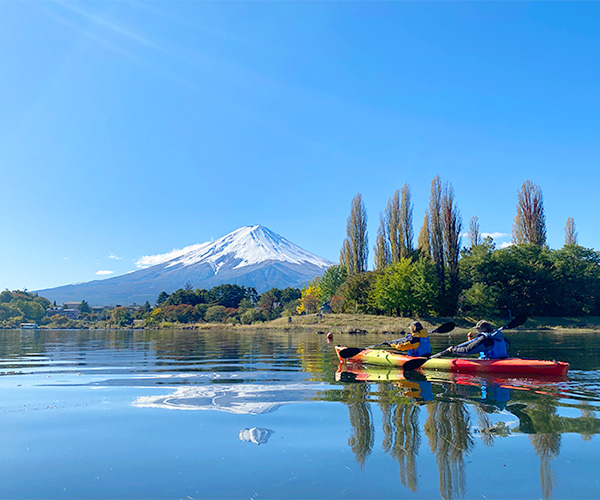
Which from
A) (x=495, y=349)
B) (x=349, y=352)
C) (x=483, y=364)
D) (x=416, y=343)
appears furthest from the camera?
A: (x=349, y=352)

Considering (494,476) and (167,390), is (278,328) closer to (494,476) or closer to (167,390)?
(167,390)

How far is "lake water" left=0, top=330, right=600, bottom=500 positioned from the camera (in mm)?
4754

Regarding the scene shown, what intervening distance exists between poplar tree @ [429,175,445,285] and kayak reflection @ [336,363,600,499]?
39.6 metres

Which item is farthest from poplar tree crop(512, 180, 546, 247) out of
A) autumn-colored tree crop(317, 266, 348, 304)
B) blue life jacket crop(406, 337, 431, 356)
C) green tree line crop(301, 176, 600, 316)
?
blue life jacket crop(406, 337, 431, 356)

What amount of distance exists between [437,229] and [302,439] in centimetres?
4724

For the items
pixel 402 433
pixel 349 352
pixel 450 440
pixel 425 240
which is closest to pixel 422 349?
pixel 349 352

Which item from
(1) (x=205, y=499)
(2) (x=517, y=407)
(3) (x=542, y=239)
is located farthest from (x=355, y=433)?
(3) (x=542, y=239)

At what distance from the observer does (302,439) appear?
255 inches

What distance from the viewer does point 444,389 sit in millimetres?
10453

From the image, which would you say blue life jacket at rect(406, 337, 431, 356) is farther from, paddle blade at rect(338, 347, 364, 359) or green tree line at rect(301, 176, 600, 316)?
green tree line at rect(301, 176, 600, 316)

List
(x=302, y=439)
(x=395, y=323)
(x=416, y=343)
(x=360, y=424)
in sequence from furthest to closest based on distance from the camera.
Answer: (x=395, y=323) < (x=416, y=343) < (x=360, y=424) < (x=302, y=439)

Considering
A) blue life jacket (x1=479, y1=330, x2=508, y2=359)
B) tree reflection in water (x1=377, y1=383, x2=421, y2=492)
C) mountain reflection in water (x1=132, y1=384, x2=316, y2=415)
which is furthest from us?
blue life jacket (x1=479, y1=330, x2=508, y2=359)

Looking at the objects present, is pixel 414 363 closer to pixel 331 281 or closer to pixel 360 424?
pixel 360 424

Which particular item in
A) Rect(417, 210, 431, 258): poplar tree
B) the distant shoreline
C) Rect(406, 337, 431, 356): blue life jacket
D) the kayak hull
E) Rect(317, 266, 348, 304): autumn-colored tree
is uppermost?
Rect(417, 210, 431, 258): poplar tree
